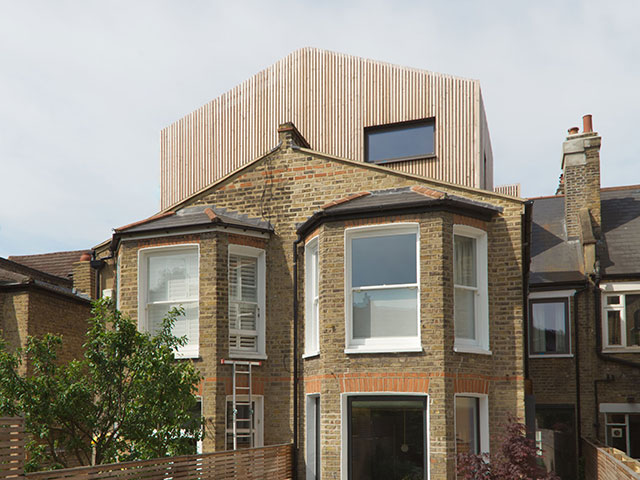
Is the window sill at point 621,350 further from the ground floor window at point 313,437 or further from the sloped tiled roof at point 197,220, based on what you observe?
the sloped tiled roof at point 197,220

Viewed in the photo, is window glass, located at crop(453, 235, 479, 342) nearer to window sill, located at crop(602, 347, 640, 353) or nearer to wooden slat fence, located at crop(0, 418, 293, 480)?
wooden slat fence, located at crop(0, 418, 293, 480)

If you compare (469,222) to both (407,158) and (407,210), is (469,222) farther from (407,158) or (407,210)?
(407,158)

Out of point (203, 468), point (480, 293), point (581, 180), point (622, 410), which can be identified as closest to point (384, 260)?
point (480, 293)

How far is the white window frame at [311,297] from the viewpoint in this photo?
13539 millimetres

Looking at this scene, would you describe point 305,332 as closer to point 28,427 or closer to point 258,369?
point 258,369

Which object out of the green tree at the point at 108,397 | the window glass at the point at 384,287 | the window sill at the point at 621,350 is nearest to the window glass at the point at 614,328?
the window sill at the point at 621,350

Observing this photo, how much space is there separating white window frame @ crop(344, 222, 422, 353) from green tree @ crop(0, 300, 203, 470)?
330 centimetres

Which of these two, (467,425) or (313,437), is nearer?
(467,425)

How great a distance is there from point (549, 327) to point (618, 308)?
2.06 meters

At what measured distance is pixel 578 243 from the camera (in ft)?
72.5

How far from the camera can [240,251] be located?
46.0ft

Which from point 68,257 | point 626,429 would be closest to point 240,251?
point 626,429

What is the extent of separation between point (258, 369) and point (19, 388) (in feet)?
17.3

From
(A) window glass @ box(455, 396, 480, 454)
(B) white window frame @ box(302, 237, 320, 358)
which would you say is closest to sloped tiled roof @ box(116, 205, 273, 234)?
(B) white window frame @ box(302, 237, 320, 358)
